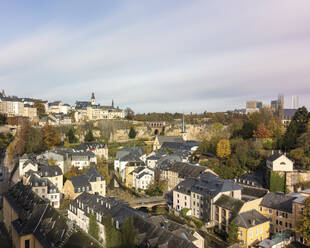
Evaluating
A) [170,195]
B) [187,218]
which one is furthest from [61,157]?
[187,218]

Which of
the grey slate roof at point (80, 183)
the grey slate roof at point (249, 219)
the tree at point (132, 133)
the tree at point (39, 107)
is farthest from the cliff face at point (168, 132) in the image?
the grey slate roof at point (249, 219)

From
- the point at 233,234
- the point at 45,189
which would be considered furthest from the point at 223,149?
the point at 45,189

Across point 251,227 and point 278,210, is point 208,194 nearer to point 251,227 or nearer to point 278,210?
point 251,227

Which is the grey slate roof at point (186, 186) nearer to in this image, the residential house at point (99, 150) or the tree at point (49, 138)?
the residential house at point (99, 150)

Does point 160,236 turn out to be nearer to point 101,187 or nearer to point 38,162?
point 101,187

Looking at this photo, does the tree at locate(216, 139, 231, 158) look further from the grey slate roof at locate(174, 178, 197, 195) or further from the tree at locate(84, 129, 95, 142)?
the tree at locate(84, 129, 95, 142)
